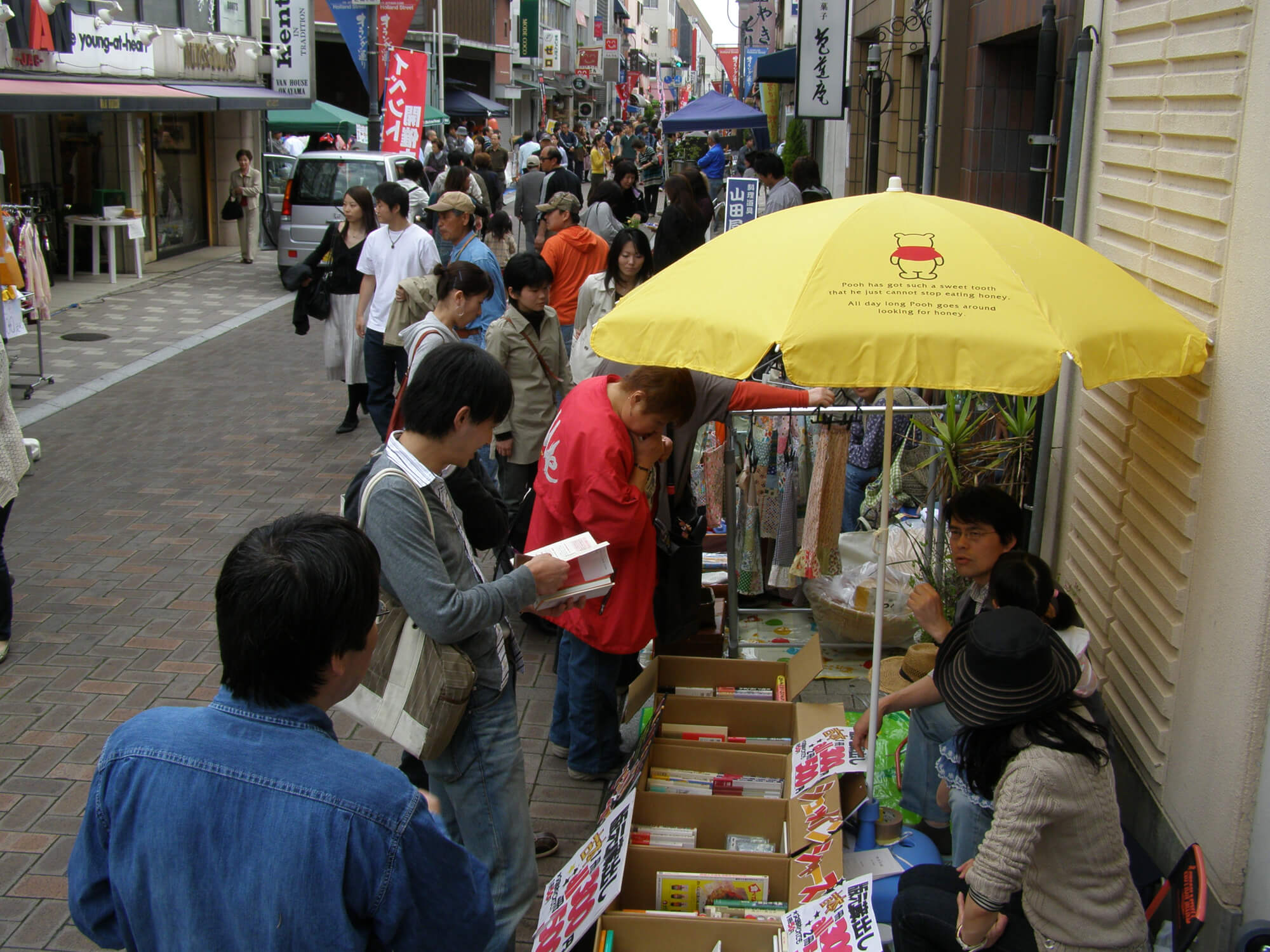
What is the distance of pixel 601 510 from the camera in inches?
162

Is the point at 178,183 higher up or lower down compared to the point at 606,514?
higher up

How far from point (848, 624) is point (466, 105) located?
36.0 m

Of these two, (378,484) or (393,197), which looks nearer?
(378,484)

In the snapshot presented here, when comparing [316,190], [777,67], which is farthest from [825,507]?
[777,67]

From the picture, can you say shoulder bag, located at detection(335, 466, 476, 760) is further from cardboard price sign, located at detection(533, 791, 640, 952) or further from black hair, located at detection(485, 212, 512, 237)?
black hair, located at detection(485, 212, 512, 237)

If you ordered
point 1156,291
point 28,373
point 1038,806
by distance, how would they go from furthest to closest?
point 28,373 < point 1156,291 < point 1038,806

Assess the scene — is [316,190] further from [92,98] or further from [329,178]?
[92,98]

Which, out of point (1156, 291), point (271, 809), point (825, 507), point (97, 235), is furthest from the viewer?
point (97, 235)

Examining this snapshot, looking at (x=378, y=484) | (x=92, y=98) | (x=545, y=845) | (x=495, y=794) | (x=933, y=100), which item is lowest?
(x=545, y=845)

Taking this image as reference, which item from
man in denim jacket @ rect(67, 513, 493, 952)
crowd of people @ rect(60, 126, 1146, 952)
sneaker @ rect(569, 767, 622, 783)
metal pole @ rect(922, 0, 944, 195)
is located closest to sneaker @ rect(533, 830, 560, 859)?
crowd of people @ rect(60, 126, 1146, 952)

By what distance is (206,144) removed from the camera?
20.7 metres

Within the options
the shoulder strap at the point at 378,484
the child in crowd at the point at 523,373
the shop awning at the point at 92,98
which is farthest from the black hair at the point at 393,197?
the shop awning at the point at 92,98

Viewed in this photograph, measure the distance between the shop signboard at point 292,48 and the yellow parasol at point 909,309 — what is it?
1906 centimetres

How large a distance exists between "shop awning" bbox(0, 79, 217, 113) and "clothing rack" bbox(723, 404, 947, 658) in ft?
34.2
